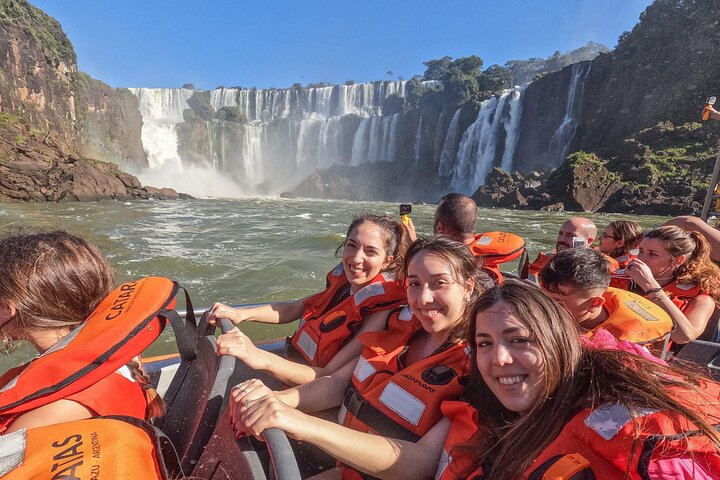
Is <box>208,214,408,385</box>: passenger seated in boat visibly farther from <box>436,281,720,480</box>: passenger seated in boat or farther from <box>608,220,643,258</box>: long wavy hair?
<box>608,220,643,258</box>: long wavy hair

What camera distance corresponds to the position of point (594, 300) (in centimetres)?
201

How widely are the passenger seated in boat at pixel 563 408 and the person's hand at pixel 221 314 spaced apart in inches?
44.7

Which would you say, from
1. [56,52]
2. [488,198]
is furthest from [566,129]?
[56,52]

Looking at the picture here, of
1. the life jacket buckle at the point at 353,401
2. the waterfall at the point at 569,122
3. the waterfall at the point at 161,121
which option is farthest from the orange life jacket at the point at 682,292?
the waterfall at the point at 161,121

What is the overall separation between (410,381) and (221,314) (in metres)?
1.02

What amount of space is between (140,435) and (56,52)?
4704 centimetres

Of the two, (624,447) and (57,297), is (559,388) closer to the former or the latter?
(624,447)

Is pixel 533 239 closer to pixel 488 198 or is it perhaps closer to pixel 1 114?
pixel 488 198

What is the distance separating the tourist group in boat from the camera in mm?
904

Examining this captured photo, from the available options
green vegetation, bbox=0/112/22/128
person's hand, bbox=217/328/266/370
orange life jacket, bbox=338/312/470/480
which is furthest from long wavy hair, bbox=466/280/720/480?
green vegetation, bbox=0/112/22/128

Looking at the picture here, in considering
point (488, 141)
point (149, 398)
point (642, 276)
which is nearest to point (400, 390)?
point (149, 398)

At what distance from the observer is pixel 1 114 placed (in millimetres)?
26594

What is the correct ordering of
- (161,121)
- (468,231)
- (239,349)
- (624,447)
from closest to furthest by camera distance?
(624,447) → (239,349) → (468,231) → (161,121)

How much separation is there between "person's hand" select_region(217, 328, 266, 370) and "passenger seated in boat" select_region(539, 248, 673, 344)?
4.59 feet
